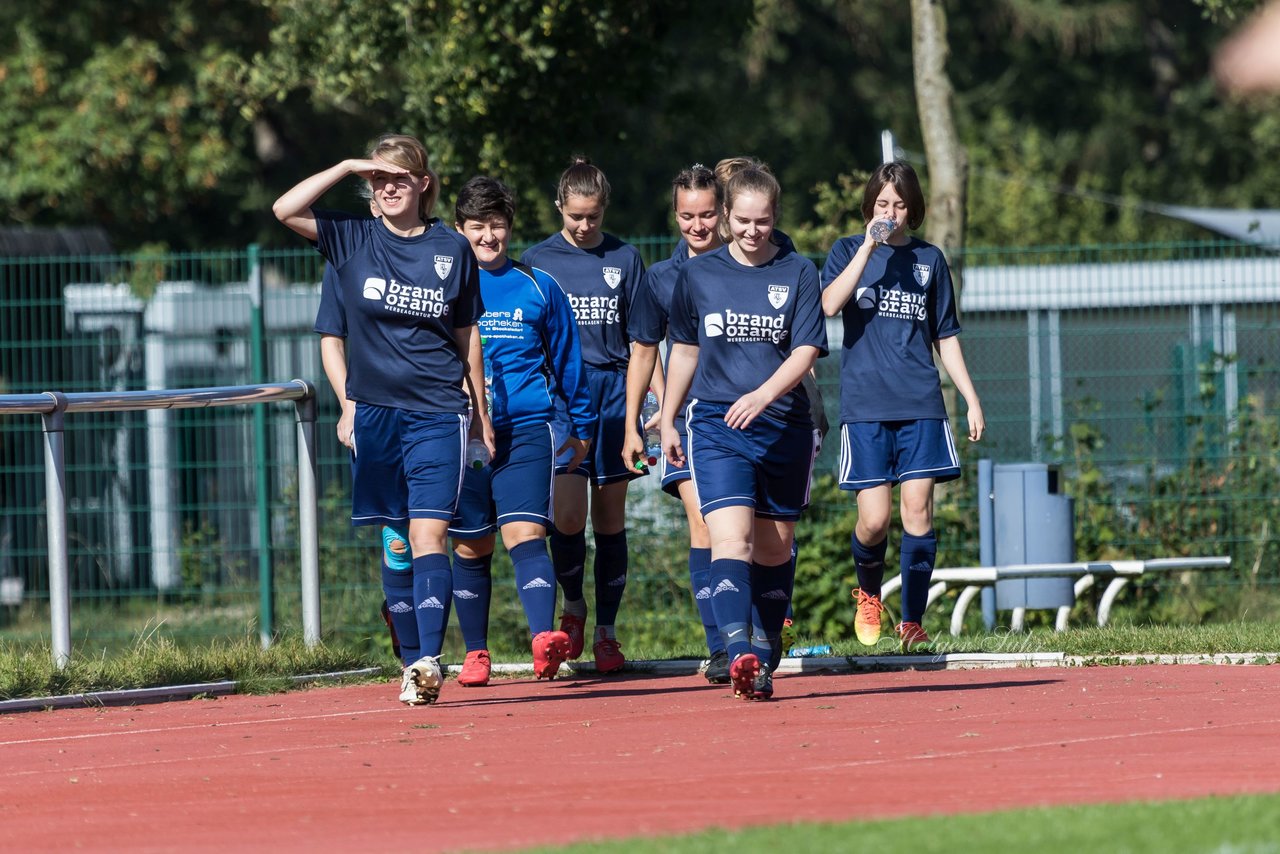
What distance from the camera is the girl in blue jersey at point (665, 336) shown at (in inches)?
304

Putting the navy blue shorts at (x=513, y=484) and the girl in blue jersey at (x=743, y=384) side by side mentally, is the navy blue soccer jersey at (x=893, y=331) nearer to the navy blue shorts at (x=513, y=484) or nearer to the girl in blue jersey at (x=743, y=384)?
the girl in blue jersey at (x=743, y=384)

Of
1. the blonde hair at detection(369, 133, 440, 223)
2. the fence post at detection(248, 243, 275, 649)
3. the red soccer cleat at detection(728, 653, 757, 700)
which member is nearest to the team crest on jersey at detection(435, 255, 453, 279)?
the blonde hair at detection(369, 133, 440, 223)

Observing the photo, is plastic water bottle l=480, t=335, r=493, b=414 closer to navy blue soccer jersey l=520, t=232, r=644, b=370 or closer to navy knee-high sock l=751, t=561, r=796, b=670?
navy blue soccer jersey l=520, t=232, r=644, b=370

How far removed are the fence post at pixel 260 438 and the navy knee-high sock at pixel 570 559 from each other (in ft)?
8.91

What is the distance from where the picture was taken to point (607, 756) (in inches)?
239

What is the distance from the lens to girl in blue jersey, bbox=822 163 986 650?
347 inches

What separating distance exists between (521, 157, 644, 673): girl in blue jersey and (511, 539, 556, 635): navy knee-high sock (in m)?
0.69

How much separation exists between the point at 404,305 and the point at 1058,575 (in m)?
4.74

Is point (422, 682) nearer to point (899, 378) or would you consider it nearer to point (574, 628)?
point (574, 628)

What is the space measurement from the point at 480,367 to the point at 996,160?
28.0 m

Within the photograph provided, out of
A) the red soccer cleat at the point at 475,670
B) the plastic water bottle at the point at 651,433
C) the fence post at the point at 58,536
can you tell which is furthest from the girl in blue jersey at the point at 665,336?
the fence post at the point at 58,536

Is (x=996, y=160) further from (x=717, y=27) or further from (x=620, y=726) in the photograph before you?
(x=620, y=726)

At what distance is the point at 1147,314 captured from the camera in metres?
11.9

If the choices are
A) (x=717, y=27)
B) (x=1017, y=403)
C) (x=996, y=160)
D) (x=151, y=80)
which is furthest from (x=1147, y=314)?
(x=996, y=160)
